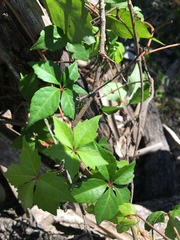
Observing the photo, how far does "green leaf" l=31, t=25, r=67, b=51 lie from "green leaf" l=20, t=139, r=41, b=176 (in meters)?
0.29

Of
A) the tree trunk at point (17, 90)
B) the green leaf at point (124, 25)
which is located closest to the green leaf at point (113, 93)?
the tree trunk at point (17, 90)

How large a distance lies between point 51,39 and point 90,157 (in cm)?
36

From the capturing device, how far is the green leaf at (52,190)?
3.43 feet

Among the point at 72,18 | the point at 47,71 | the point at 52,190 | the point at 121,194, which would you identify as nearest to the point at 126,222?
the point at 121,194

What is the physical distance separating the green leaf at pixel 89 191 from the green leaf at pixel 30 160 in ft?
0.42

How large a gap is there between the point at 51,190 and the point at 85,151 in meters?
0.15

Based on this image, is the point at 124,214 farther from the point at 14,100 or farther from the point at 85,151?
the point at 14,100

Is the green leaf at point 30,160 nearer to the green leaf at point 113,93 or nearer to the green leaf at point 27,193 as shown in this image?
the green leaf at point 27,193

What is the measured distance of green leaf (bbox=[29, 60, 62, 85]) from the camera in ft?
3.58

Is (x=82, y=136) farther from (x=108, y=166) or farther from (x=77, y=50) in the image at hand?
(x=77, y=50)

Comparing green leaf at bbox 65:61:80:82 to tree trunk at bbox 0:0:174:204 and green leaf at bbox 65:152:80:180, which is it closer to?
tree trunk at bbox 0:0:174:204

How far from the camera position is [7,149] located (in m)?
1.76

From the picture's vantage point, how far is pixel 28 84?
120cm

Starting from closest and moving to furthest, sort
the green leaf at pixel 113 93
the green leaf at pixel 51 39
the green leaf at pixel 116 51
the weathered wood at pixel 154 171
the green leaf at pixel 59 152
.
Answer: the green leaf at pixel 59 152
the green leaf at pixel 51 39
the green leaf at pixel 116 51
the green leaf at pixel 113 93
the weathered wood at pixel 154 171
